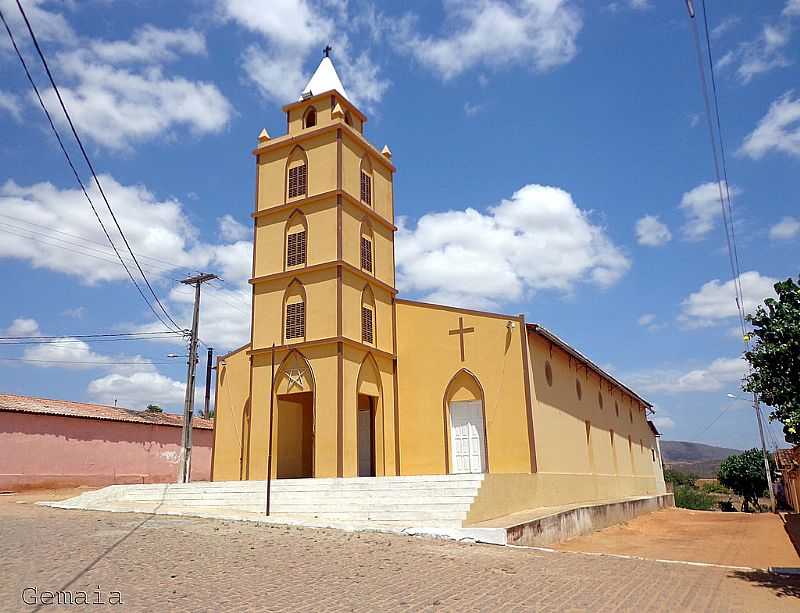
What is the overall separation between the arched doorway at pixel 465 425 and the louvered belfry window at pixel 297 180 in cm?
827

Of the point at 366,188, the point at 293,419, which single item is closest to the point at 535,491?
the point at 293,419

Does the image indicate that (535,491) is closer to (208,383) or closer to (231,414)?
(231,414)

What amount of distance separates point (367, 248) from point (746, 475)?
3816 centimetres

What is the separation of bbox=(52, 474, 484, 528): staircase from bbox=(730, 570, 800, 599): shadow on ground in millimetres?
5138

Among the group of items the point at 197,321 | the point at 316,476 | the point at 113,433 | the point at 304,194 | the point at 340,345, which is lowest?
the point at 316,476

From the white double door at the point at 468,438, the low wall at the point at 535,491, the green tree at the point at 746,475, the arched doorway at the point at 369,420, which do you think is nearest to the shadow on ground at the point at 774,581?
the low wall at the point at 535,491

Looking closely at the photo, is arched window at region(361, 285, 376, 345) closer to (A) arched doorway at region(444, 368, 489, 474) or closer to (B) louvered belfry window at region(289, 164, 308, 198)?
(A) arched doorway at region(444, 368, 489, 474)

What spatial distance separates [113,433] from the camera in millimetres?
27250

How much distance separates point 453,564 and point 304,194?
1498 centimetres

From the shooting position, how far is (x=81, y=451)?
25.6 m

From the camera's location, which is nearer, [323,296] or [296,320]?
[323,296]

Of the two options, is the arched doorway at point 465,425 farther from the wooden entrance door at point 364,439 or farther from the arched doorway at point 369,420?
the wooden entrance door at point 364,439

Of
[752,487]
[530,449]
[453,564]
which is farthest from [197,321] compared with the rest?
[752,487]

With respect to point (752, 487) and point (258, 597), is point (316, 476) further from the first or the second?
point (752, 487)
